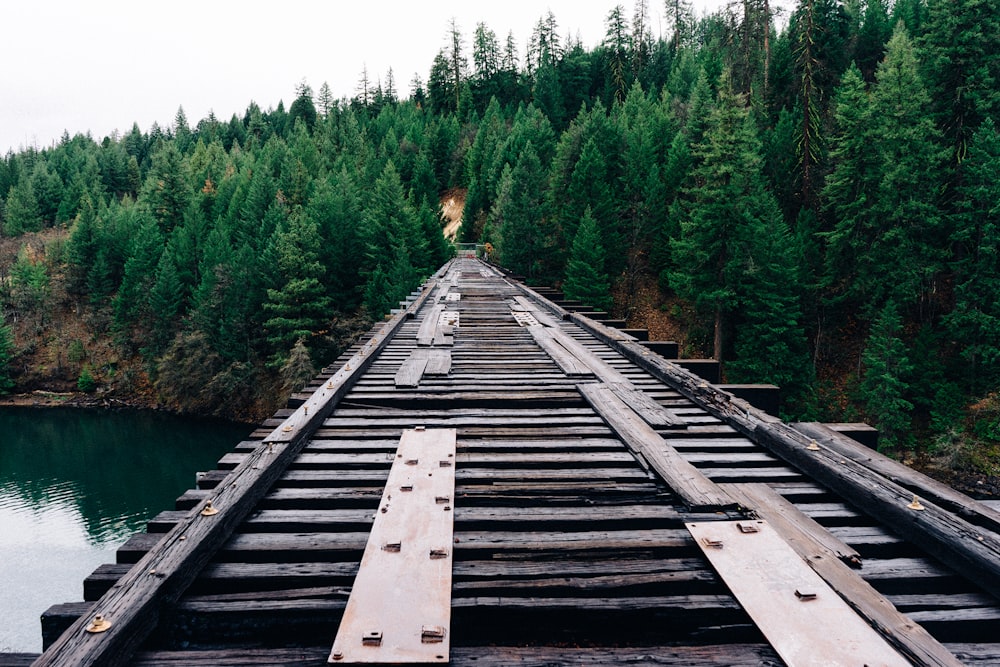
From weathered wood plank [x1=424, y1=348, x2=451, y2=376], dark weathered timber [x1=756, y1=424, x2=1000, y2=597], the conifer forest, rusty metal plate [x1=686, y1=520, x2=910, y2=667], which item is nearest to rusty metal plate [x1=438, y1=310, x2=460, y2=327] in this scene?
weathered wood plank [x1=424, y1=348, x2=451, y2=376]

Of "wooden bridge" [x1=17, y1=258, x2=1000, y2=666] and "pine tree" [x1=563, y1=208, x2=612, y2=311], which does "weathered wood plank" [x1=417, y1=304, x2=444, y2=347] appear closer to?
"wooden bridge" [x1=17, y1=258, x2=1000, y2=666]

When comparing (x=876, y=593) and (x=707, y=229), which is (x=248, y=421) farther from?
(x=876, y=593)

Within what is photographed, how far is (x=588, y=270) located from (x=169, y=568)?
1266 inches

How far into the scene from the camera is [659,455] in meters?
3.63

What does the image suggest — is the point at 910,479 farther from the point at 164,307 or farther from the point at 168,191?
the point at 168,191

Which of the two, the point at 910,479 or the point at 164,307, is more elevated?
the point at 910,479

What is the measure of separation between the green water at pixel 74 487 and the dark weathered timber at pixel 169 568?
14750 mm

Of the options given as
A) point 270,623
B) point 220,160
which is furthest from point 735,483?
point 220,160

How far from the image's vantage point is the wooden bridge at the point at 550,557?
1.96m

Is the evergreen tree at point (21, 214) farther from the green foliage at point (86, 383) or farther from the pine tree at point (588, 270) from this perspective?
the pine tree at point (588, 270)

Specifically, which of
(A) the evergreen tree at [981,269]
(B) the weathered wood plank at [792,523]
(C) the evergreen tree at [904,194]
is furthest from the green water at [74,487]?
(C) the evergreen tree at [904,194]

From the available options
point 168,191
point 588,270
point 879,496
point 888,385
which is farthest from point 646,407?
point 168,191

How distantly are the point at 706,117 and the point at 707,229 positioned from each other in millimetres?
10835

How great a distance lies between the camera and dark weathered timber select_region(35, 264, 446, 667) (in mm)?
1781
